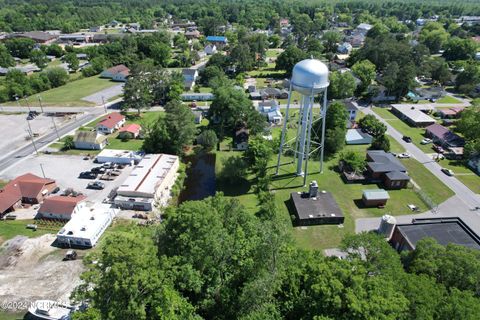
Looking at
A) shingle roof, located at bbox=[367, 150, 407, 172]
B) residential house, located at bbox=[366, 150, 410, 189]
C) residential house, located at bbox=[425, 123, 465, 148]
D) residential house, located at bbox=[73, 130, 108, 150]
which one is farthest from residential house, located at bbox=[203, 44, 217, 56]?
residential house, located at bbox=[366, 150, 410, 189]

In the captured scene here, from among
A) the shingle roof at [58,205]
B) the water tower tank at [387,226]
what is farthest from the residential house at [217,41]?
the water tower tank at [387,226]

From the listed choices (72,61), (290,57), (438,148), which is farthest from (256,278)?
(72,61)

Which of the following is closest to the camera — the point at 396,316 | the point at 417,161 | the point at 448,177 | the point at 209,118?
the point at 396,316

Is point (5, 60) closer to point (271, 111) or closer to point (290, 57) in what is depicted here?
point (271, 111)

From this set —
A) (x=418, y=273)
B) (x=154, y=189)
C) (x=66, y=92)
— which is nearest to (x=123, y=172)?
(x=154, y=189)

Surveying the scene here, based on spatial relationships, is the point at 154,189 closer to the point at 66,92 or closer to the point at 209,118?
the point at 209,118

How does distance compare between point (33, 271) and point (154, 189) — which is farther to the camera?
point (154, 189)

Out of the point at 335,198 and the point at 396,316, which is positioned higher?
the point at 396,316
